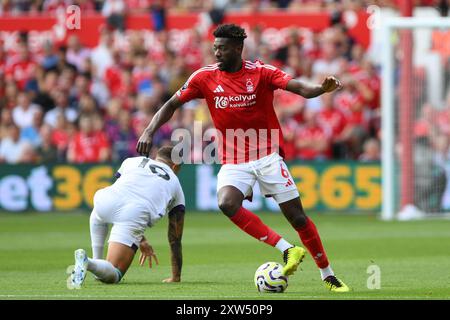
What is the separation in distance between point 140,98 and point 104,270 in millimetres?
12860

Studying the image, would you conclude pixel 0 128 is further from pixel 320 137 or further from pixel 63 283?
pixel 63 283

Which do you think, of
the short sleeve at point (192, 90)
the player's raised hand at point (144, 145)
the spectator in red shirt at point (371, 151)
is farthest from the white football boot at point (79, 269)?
the spectator in red shirt at point (371, 151)

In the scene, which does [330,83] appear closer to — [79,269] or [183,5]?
[79,269]

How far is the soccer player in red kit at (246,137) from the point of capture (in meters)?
10.5

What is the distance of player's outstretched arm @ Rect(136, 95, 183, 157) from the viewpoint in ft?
34.4

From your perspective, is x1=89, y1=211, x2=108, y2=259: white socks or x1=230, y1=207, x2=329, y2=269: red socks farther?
x1=89, y1=211, x2=108, y2=259: white socks

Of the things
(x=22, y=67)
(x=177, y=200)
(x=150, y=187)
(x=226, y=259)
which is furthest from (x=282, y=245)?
(x=22, y=67)

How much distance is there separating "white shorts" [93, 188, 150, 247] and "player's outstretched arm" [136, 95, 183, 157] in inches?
21.4

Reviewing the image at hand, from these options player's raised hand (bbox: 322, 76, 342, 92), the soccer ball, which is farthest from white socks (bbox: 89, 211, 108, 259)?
player's raised hand (bbox: 322, 76, 342, 92)

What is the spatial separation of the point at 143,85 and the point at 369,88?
15.6 ft

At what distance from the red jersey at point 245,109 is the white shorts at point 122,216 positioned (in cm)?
98

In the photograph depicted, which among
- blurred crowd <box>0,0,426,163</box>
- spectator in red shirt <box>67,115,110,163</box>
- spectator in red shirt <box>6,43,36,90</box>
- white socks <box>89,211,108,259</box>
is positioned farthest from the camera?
spectator in red shirt <box>6,43,36,90</box>

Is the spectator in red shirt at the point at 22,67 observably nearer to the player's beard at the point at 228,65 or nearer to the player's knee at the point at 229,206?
the player's beard at the point at 228,65

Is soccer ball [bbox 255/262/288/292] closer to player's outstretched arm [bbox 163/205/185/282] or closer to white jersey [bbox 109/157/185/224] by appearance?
player's outstretched arm [bbox 163/205/185/282]
